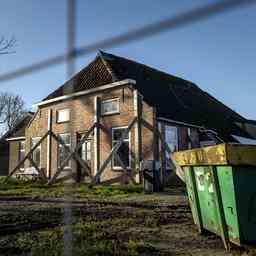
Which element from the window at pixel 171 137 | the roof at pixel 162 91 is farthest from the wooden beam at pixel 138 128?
the window at pixel 171 137

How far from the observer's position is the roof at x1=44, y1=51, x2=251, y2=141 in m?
17.3

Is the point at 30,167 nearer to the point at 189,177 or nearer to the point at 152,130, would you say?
the point at 152,130

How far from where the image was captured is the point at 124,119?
1627 cm

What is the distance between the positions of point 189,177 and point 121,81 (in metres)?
12.1

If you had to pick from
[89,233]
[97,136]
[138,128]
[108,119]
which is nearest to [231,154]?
[89,233]

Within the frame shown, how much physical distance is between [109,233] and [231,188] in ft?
6.83

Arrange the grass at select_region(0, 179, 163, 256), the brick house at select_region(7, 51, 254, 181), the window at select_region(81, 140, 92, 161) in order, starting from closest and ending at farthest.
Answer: the grass at select_region(0, 179, 163, 256) → the brick house at select_region(7, 51, 254, 181) → the window at select_region(81, 140, 92, 161)

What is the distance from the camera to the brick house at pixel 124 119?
618 inches

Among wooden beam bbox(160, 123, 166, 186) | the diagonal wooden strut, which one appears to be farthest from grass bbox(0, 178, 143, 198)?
wooden beam bbox(160, 123, 166, 186)

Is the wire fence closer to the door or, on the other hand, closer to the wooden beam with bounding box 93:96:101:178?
the wooden beam with bounding box 93:96:101:178

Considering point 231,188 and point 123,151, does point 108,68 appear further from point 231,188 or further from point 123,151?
point 231,188

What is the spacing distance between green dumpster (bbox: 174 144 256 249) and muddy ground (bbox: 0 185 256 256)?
0.80 feet

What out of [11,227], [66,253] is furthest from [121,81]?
[66,253]

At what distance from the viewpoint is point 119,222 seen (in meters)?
5.86
